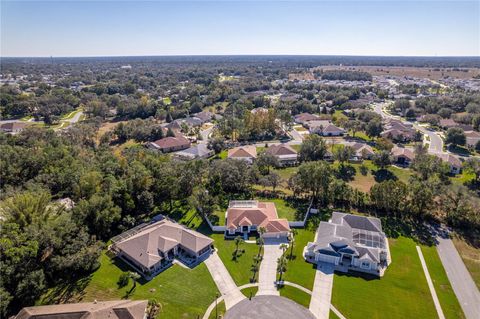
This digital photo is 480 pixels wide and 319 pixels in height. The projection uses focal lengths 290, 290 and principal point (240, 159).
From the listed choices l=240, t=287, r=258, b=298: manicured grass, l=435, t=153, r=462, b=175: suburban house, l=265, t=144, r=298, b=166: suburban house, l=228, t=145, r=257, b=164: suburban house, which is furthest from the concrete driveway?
l=435, t=153, r=462, b=175: suburban house

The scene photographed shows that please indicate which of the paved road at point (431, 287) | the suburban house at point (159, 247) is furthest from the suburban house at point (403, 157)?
the suburban house at point (159, 247)

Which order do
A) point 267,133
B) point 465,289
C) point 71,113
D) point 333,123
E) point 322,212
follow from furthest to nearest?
point 71,113
point 333,123
point 267,133
point 322,212
point 465,289

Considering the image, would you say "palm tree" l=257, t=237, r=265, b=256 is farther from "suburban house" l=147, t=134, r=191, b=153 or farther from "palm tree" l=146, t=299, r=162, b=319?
"suburban house" l=147, t=134, r=191, b=153

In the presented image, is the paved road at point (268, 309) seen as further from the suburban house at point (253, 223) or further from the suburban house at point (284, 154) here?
the suburban house at point (284, 154)

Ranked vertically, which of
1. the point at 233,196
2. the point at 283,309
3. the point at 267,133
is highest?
the point at 267,133

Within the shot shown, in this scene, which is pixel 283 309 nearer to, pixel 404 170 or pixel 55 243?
pixel 55 243

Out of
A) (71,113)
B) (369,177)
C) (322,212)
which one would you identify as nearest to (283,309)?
(322,212)

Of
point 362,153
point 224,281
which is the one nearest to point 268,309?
point 224,281
